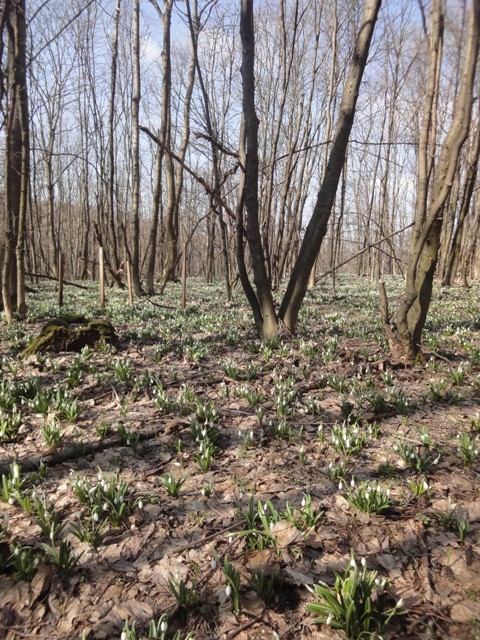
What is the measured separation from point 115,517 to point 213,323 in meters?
5.91

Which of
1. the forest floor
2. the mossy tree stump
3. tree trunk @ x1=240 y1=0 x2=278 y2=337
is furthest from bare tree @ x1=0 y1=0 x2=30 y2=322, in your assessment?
tree trunk @ x1=240 y1=0 x2=278 y2=337

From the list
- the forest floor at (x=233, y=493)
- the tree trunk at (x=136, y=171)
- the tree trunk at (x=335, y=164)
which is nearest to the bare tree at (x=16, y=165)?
the forest floor at (x=233, y=493)

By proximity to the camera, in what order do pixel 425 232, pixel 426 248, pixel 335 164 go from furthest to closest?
pixel 335 164
pixel 426 248
pixel 425 232

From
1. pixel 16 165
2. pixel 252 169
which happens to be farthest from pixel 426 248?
pixel 16 165

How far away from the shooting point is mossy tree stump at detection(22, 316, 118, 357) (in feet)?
18.9

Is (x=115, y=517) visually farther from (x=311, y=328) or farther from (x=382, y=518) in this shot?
(x=311, y=328)

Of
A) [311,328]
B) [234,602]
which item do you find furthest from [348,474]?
[311,328]

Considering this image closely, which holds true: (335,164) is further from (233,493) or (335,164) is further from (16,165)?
(16,165)

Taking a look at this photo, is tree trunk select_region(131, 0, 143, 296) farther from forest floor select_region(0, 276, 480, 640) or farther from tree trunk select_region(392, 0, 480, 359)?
tree trunk select_region(392, 0, 480, 359)

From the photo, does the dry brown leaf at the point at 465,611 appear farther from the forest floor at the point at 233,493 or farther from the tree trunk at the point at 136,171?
the tree trunk at the point at 136,171

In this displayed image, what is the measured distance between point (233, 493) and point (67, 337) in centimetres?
423

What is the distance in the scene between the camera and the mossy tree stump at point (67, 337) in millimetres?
5746

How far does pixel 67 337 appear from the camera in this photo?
593 centimetres

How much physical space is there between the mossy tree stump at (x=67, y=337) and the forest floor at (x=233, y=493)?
0.85ft
